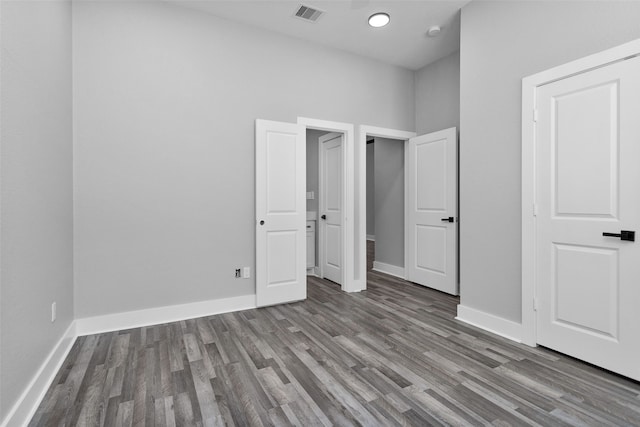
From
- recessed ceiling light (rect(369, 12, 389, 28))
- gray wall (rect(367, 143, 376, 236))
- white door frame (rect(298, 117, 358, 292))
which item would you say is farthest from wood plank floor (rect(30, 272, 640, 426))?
gray wall (rect(367, 143, 376, 236))

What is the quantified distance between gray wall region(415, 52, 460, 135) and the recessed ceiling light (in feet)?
3.93

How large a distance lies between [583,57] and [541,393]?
227cm

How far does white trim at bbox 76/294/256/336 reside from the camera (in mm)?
2857

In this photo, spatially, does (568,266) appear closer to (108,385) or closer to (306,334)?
(306,334)

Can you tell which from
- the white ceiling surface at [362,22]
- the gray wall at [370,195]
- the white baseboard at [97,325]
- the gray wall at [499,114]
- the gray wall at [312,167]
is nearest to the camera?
the white baseboard at [97,325]

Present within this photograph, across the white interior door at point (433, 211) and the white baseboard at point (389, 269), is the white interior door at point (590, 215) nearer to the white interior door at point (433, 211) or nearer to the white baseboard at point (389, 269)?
the white interior door at point (433, 211)

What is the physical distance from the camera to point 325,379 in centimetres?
209

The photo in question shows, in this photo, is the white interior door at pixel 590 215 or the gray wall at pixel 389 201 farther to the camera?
the gray wall at pixel 389 201

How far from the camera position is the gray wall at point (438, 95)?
13.4 ft

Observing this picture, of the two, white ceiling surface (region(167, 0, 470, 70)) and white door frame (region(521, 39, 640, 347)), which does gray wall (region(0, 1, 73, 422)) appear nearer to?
white ceiling surface (region(167, 0, 470, 70))

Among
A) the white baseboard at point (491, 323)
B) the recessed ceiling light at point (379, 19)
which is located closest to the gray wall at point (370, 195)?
the recessed ceiling light at point (379, 19)

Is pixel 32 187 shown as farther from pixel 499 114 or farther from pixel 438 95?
pixel 438 95

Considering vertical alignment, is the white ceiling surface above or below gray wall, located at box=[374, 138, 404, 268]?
above

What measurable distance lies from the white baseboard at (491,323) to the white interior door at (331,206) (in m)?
1.72
